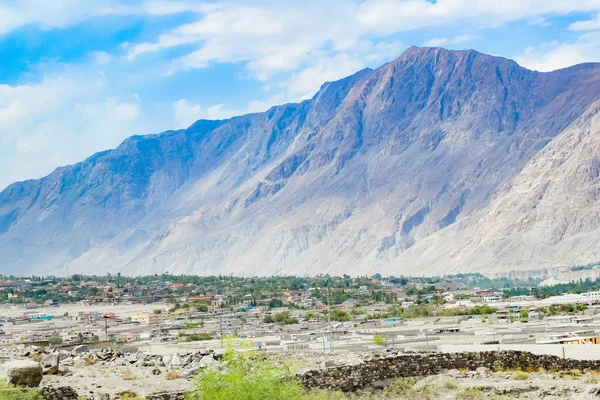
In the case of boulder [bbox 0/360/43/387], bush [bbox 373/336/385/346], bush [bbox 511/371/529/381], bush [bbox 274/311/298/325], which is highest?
boulder [bbox 0/360/43/387]

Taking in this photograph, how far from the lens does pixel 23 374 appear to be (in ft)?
100

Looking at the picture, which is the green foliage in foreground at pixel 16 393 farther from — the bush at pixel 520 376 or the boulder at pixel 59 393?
the bush at pixel 520 376

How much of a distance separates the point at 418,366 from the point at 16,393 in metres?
14.9

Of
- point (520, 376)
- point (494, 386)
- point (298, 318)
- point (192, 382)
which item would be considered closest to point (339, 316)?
point (298, 318)

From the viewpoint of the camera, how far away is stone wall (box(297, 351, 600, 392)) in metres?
34.3

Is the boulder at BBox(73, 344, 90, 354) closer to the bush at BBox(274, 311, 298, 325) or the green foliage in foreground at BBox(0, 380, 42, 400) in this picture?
the green foliage in foreground at BBox(0, 380, 42, 400)

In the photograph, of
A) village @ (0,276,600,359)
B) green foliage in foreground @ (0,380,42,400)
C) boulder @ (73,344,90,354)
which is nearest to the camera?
green foliage in foreground @ (0,380,42,400)

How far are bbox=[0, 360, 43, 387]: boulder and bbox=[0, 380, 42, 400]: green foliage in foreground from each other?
1.33m

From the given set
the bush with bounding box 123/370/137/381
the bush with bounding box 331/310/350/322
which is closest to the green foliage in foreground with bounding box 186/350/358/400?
the bush with bounding box 123/370/137/381

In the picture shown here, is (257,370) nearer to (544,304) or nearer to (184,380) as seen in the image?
(184,380)

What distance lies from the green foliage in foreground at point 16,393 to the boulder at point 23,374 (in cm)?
133

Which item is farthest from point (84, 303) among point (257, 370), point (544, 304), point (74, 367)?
point (257, 370)

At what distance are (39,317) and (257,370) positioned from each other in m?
109

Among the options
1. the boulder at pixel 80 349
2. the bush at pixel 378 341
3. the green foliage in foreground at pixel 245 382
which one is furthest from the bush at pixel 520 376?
the bush at pixel 378 341
